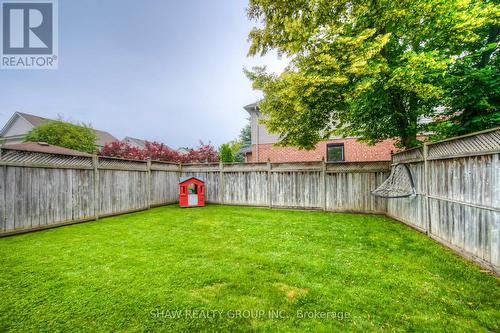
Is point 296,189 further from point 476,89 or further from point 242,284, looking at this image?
point 242,284

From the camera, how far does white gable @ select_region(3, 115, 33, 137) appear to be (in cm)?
2175

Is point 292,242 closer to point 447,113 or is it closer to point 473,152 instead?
point 473,152

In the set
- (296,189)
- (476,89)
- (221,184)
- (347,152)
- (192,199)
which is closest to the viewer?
(476,89)

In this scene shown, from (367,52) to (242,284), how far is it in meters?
5.73

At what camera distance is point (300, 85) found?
546 cm

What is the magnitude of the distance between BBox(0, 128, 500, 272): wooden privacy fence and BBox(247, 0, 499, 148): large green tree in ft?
4.93

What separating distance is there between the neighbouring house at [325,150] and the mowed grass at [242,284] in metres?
7.41

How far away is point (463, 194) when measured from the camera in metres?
3.47

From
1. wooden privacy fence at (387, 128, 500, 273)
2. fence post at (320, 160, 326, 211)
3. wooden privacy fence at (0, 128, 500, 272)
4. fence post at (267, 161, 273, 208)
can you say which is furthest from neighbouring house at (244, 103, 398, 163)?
wooden privacy fence at (387, 128, 500, 273)

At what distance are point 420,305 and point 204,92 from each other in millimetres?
28955

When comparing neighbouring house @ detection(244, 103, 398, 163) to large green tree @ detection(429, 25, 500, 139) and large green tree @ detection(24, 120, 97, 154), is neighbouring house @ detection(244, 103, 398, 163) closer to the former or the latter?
large green tree @ detection(429, 25, 500, 139)

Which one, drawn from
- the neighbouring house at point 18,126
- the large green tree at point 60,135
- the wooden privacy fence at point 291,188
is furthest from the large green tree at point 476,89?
the neighbouring house at point 18,126

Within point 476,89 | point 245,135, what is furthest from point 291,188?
point 245,135

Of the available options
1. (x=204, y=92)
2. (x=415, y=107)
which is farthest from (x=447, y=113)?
(x=204, y=92)
